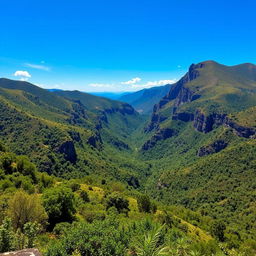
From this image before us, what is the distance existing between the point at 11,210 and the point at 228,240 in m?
83.3

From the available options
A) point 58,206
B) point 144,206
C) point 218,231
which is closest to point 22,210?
point 58,206

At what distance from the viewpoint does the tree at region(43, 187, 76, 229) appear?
54550mm

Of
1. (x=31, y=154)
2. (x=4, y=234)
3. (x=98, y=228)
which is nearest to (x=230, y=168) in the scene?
(x=31, y=154)

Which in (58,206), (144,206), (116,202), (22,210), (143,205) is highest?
(22,210)

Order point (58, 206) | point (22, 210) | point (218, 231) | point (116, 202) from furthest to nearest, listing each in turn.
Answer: point (218, 231) → point (116, 202) → point (58, 206) → point (22, 210)

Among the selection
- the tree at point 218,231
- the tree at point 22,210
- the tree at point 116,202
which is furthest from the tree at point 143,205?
the tree at point 22,210

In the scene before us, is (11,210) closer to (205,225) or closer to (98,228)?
(98,228)

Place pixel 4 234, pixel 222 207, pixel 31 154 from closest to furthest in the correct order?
pixel 4 234 → pixel 222 207 → pixel 31 154

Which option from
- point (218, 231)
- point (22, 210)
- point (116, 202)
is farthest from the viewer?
point (218, 231)

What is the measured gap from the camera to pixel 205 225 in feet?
356

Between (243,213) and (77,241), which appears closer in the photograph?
(77,241)

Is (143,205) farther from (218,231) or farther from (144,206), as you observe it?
(218,231)

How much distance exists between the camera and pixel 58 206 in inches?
2168

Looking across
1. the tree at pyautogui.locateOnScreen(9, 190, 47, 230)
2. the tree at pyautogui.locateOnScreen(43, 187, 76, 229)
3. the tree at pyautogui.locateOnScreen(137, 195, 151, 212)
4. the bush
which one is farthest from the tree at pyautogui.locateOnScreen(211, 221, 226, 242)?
the tree at pyautogui.locateOnScreen(9, 190, 47, 230)
